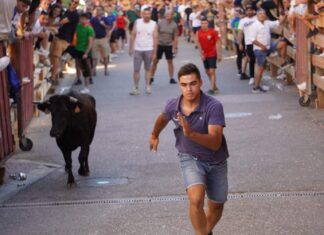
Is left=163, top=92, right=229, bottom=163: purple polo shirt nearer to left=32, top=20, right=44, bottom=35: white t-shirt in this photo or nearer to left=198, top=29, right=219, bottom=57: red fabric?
left=32, top=20, right=44, bottom=35: white t-shirt

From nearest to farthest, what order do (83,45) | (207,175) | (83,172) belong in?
(207,175), (83,172), (83,45)

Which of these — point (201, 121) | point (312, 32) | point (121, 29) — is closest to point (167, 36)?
point (312, 32)

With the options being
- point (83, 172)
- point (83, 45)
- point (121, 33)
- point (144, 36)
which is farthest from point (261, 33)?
point (121, 33)

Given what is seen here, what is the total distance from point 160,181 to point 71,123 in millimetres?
1287

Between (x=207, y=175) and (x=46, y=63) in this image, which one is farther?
(x=46, y=63)

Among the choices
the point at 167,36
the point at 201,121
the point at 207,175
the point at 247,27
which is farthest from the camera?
the point at 167,36

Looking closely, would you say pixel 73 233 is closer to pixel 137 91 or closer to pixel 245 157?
→ pixel 245 157

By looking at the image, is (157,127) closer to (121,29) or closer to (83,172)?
(83,172)

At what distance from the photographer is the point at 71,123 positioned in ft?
31.5

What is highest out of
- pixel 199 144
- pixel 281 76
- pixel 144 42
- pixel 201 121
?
pixel 201 121

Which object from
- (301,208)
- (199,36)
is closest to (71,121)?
(301,208)

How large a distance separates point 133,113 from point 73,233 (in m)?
8.39

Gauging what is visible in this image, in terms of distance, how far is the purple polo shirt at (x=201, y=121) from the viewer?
5977 mm

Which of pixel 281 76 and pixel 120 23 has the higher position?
pixel 120 23
